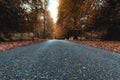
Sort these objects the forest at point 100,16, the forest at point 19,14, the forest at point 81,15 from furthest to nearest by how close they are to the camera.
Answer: the forest at point 19,14 < the forest at point 81,15 < the forest at point 100,16

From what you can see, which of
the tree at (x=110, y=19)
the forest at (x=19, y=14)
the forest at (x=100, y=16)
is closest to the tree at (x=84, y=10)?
the forest at (x=100, y=16)

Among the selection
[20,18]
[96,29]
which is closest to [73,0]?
[96,29]

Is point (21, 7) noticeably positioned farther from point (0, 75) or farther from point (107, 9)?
point (0, 75)

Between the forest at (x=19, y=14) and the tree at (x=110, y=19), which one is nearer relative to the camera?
the tree at (x=110, y=19)

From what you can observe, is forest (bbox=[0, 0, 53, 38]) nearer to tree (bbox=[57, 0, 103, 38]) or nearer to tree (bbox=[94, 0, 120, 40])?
tree (bbox=[57, 0, 103, 38])

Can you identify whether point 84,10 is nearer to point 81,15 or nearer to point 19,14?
point 81,15

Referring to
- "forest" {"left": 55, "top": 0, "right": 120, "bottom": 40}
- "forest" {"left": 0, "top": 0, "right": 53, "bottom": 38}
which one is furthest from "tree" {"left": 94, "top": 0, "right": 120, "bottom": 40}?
"forest" {"left": 0, "top": 0, "right": 53, "bottom": 38}

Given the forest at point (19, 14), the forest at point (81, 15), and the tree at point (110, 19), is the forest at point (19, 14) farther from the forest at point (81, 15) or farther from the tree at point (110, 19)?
the tree at point (110, 19)

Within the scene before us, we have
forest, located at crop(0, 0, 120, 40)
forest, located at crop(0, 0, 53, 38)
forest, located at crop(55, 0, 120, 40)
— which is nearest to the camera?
forest, located at crop(55, 0, 120, 40)

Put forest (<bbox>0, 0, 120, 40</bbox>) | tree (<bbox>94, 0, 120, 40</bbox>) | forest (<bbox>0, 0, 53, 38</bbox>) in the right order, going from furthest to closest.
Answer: forest (<bbox>0, 0, 53, 38</bbox>) < forest (<bbox>0, 0, 120, 40</bbox>) < tree (<bbox>94, 0, 120, 40</bbox>)

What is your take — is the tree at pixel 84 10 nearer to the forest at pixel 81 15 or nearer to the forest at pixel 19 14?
the forest at pixel 81 15

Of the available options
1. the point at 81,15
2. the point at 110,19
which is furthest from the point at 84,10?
the point at 110,19

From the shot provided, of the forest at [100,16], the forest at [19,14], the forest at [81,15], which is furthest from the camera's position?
the forest at [19,14]

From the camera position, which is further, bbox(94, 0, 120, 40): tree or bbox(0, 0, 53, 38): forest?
bbox(0, 0, 53, 38): forest
